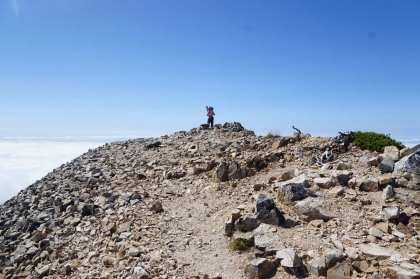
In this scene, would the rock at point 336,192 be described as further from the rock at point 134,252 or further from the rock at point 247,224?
the rock at point 134,252

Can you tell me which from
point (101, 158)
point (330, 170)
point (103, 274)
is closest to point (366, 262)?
point (330, 170)

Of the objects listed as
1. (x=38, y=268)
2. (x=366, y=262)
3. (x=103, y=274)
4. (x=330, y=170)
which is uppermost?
(x=330, y=170)

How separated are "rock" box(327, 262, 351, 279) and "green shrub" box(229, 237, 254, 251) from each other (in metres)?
3.00

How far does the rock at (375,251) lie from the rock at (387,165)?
592 centimetres

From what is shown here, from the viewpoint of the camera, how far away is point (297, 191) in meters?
14.3

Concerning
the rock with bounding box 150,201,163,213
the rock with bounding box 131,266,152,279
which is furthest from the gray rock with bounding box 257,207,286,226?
the rock with bounding box 150,201,163,213

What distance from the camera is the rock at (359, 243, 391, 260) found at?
9937 mm

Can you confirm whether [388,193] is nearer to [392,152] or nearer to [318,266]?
[392,152]

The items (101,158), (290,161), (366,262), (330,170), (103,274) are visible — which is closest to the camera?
(366,262)

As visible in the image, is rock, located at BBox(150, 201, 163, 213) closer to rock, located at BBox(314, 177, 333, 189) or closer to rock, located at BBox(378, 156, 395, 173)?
rock, located at BBox(314, 177, 333, 189)

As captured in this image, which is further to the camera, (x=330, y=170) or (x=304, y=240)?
(x=330, y=170)

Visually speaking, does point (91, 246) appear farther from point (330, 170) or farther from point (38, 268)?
point (330, 170)

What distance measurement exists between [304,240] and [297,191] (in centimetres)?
312

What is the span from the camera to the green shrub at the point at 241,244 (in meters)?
11.9
